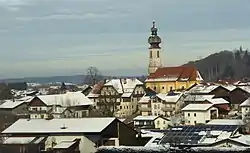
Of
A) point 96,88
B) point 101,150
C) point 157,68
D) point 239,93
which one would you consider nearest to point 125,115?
point 96,88

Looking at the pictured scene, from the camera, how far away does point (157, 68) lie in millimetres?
57250

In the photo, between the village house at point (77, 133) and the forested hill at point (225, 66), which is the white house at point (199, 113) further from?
the forested hill at point (225, 66)

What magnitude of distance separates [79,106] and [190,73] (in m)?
17.1

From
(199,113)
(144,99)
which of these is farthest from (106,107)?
(199,113)

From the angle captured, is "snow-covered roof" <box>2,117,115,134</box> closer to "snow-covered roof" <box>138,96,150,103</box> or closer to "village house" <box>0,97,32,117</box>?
"village house" <box>0,97,32,117</box>

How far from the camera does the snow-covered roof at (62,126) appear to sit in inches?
853

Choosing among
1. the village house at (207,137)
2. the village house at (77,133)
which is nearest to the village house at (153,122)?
the village house at (207,137)

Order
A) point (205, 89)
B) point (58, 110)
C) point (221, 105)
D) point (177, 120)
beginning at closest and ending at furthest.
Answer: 1. point (177, 120)
2. point (58, 110)
3. point (221, 105)
4. point (205, 89)

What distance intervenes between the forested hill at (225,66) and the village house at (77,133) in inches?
2279

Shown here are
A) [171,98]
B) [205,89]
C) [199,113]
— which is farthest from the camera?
[205,89]

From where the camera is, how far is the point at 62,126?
22219 millimetres

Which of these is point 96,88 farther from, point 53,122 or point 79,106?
point 53,122

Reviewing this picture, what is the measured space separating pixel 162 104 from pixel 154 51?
16611 millimetres

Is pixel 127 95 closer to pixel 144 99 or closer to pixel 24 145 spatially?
pixel 144 99
